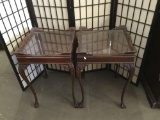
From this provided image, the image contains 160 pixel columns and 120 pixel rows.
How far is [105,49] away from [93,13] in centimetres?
55

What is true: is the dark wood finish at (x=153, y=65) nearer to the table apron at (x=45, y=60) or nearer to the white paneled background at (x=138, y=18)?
the white paneled background at (x=138, y=18)

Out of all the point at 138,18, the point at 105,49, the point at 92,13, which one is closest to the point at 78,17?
the point at 92,13

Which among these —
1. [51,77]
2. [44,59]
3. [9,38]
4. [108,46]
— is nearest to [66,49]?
[44,59]

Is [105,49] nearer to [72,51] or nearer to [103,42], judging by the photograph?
[103,42]

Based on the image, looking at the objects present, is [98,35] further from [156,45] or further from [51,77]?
[51,77]

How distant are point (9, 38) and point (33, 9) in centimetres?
45

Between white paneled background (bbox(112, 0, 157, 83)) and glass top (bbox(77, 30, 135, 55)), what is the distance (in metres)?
0.16

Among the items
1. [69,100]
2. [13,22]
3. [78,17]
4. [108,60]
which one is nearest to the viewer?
[108,60]

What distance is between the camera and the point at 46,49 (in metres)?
1.76

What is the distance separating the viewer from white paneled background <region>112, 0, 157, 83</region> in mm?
1743

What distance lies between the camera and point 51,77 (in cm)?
247

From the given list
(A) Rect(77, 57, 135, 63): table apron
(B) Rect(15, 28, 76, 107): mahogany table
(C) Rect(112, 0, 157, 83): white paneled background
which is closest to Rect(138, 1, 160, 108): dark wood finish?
(C) Rect(112, 0, 157, 83): white paneled background

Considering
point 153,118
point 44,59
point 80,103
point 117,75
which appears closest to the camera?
point 44,59

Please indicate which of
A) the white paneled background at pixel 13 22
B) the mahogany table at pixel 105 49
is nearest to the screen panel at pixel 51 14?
the white paneled background at pixel 13 22
